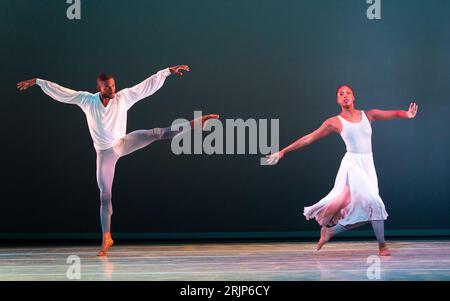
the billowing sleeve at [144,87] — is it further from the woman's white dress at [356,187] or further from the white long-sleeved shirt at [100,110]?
the woman's white dress at [356,187]

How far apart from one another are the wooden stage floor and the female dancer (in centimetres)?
28

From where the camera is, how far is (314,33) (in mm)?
8016

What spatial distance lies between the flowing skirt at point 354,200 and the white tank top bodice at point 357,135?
5cm

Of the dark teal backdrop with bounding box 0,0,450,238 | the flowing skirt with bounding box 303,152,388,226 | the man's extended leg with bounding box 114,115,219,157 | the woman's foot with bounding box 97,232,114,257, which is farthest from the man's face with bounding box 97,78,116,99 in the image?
the flowing skirt with bounding box 303,152,388,226

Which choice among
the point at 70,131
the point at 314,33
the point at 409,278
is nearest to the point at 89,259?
the point at 70,131

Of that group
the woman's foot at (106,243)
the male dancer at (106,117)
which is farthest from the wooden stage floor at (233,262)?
the male dancer at (106,117)

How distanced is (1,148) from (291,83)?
306 centimetres

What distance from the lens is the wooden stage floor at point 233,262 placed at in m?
5.06

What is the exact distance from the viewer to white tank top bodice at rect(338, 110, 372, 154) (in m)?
6.42

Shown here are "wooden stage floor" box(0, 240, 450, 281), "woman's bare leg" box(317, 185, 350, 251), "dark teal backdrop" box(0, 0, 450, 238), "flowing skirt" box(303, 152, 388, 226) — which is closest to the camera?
"wooden stage floor" box(0, 240, 450, 281)

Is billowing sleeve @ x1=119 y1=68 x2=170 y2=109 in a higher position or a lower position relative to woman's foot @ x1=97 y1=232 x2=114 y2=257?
higher

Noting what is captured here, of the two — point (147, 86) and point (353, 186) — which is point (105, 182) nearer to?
point (147, 86)

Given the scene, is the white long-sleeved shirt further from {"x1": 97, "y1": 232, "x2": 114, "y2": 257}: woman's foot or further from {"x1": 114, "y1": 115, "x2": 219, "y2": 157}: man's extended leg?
{"x1": 97, "y1": 232, "x2": 114, "y2": 257}: woman's foot

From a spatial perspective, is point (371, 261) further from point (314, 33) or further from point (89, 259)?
point (314, 33)
